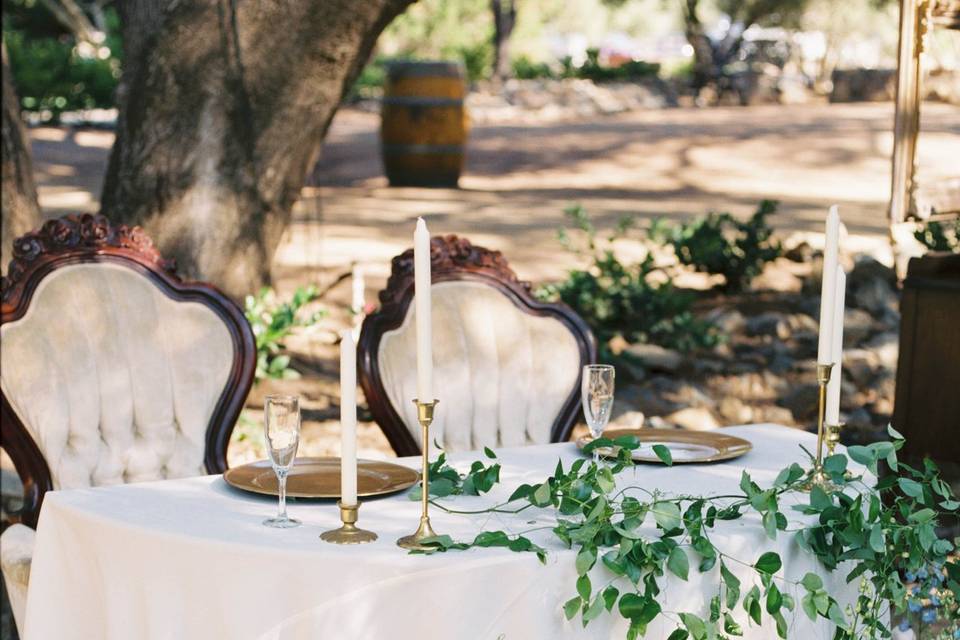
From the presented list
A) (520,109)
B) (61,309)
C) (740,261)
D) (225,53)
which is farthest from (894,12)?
(61,309)

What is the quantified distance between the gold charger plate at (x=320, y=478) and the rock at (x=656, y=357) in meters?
3.67

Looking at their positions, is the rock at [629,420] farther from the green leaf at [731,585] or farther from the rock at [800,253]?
the green leaf at [731,585]

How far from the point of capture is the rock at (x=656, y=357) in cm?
630

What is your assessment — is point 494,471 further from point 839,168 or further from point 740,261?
point 839,168

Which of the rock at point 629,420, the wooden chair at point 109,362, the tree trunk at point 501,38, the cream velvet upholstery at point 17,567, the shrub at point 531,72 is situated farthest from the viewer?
the shrub at point 531,72

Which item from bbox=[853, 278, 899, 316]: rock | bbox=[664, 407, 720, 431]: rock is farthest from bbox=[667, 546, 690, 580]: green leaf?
bbox=[853, 278, 899, 316]: rock

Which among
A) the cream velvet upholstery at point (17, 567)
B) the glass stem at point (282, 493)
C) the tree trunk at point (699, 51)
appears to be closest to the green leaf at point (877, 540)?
the glass stem at point (282, 493)

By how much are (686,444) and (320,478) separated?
2.65 feet

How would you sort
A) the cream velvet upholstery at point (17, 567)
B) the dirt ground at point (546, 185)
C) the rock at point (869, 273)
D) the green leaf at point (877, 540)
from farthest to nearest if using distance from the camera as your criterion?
the rock at point (869, 273) < the dirt ground at point (546, 185) < the cream velvet upholstery at point (17, 567) < the green leaf at point (877, 540)

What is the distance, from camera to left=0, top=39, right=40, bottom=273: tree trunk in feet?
17.3

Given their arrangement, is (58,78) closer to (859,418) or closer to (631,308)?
(631,308)

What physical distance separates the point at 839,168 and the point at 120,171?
351 inches

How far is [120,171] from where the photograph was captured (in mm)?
5281

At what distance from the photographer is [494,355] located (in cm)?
363
